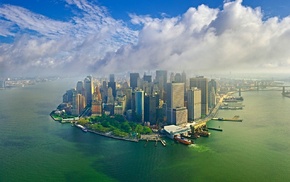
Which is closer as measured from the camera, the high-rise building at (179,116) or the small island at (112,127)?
the small island at (112,127)

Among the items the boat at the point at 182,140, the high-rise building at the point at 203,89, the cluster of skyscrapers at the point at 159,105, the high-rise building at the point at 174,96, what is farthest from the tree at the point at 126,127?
the high-rise building at the point at 203,89

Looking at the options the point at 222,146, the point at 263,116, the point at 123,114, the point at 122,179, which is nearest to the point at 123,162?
the point at 122,179

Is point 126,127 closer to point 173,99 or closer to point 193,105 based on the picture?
point 173,99

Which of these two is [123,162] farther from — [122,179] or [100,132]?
[100,132]

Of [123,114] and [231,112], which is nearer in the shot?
[123,114]

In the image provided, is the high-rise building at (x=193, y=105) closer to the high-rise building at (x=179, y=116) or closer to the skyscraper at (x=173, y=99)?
the skyscraper at (x=173, y=99)

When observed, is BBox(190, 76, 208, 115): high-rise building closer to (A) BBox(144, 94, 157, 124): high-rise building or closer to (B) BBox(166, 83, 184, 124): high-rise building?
(B) BBox(166, 83, 184, 124): high-rise building
